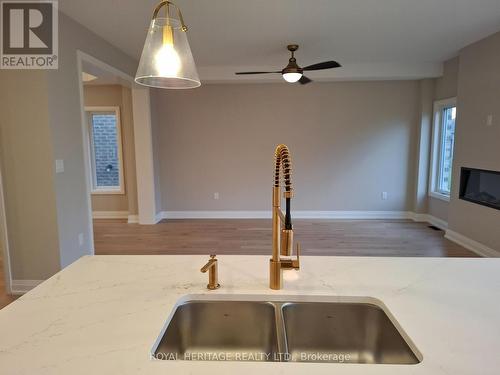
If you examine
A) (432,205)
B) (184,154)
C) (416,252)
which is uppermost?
(184,154)

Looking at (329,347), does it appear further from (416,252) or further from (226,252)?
(416,252)

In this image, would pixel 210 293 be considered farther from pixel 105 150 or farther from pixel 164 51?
pixel 105 150

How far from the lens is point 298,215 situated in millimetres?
5953

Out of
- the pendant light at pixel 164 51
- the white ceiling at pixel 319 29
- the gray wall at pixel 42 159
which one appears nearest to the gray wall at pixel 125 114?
the white ceiling at pixel 319 29

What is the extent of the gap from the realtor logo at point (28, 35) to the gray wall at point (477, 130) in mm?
4793

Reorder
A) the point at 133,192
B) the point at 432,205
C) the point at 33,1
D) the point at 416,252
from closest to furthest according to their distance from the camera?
the point at 33,1, the point at 416,252, the point at 432,205, the point at 133,192

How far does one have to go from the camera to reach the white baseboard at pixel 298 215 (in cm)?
589

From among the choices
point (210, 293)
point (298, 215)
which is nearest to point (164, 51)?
point (210, 293)

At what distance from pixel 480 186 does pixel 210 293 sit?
4.32 meters

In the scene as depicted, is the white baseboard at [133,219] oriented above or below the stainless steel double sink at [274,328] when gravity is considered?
below

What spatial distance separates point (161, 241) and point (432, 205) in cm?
464

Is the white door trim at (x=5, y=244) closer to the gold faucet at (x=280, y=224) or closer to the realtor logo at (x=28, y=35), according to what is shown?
the realtor logo at (x=28, y=35)

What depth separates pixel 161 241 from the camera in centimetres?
464

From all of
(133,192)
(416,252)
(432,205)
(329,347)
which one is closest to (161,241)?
(133,192)
